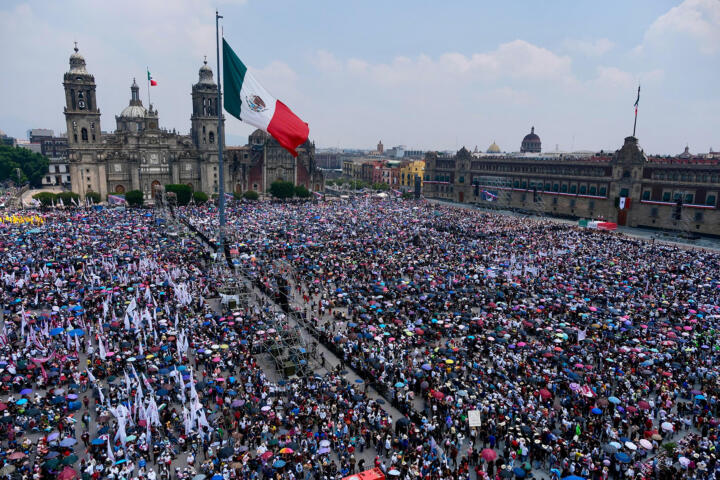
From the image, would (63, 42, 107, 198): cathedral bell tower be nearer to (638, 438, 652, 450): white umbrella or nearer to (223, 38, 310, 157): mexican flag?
(223, 38, 310, 157): mexican flag

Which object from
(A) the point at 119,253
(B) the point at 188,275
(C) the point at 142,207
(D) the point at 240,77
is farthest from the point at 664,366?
(C) the point at 142,207

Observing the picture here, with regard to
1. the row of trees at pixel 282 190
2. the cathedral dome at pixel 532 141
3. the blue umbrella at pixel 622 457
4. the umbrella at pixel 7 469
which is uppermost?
the cathedral dome at pixel 532 141

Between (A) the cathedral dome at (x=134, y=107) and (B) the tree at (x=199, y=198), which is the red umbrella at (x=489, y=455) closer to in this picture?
(B) the tree at (x=199, y=198)

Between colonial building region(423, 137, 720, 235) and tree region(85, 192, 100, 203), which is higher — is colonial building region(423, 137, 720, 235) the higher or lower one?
the higher one

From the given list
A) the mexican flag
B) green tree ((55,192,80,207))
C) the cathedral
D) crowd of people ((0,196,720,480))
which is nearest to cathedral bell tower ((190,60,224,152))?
the cathedral

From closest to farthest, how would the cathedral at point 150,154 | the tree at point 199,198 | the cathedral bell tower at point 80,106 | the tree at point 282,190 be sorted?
the tree at point 199,198
the cathedral bell tower at point 80,106
the cathedral at point 150,154
the tree at point 282,190

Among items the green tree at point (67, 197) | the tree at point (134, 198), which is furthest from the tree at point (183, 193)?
the green tree at point (67, 197)
